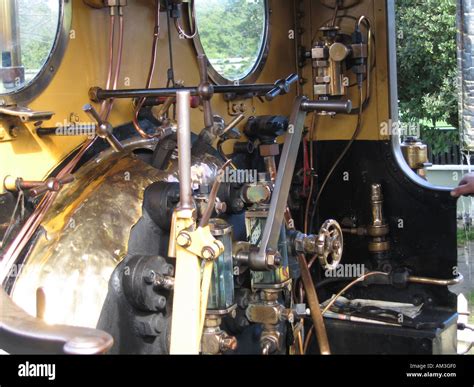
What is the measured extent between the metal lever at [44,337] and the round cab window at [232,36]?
168 cm

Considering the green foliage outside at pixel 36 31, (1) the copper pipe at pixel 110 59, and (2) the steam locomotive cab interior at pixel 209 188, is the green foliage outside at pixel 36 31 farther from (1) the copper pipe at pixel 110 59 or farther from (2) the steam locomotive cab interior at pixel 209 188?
(1) the copper pipe at pixel 110 59

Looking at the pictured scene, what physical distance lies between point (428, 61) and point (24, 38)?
16.5ft

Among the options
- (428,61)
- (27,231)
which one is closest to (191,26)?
(27,231)

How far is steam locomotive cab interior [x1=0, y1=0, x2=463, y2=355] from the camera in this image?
2061mm

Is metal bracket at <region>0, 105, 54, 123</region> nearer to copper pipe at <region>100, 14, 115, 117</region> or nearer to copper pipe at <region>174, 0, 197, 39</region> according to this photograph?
copper pipe at <region>100, 14, 115, 117</region>

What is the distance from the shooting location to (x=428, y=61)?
657 cm

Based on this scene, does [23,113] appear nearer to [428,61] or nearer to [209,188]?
[209,188]

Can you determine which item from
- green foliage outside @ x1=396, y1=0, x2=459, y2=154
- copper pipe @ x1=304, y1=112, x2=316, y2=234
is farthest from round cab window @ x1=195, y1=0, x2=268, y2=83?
green foliage outside @ x1=396, y1=0, x2=459, y2=154

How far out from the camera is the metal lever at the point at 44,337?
4.36ft

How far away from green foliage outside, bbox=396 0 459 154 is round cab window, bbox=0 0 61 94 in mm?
4686

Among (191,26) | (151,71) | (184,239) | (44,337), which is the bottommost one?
(44,337)

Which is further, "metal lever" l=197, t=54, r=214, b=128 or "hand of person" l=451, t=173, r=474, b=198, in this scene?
"hand of person" l=451, t=173, r=474, b=198

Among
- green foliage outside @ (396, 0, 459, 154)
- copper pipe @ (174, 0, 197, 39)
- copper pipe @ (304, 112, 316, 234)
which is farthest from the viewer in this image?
green foliage outside @ (396, 0, 459, 154)

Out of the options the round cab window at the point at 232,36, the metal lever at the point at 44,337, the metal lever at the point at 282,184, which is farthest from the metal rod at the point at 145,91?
the metal lever at the point at 44,337
